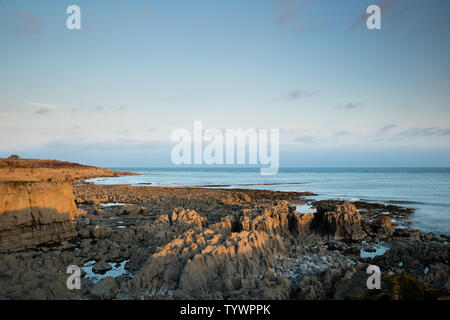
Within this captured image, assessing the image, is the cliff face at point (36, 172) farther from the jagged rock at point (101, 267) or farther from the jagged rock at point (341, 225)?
the jagged rock at point (341, 225)

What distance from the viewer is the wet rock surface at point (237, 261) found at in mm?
6391

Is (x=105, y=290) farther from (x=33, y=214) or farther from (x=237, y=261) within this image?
(x=33, y=214)

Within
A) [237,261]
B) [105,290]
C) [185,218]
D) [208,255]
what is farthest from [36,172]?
[237,261]

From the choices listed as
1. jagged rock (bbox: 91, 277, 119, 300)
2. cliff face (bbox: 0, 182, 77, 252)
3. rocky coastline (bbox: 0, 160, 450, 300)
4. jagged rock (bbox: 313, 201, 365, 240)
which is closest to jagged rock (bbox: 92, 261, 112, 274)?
rocky coastline (bbox: 0, 160, 450, 300)

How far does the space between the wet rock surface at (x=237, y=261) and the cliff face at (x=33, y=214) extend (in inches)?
21.7

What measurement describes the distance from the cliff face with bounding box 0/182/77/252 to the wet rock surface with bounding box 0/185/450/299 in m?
0.55

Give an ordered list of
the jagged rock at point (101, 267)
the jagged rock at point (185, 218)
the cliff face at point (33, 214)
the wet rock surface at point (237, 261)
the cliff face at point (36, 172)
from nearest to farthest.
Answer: the wet rock surface at point (237, 261), the jagged rock at point (101, 267), the cliff face at point (33, 214), the jagged rock at point (185, 218), the cliff face at point (36, 172)

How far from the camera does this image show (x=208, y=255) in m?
7.71

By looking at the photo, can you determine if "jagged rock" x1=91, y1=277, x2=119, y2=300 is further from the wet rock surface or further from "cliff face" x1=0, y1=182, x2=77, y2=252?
"cliff face" x1=0, y1=182, x2=77, y2=252

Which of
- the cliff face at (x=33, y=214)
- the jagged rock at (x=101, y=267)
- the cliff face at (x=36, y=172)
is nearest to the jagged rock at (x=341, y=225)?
the jagged rock at (x=101, y=267)

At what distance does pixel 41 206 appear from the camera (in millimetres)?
11445
